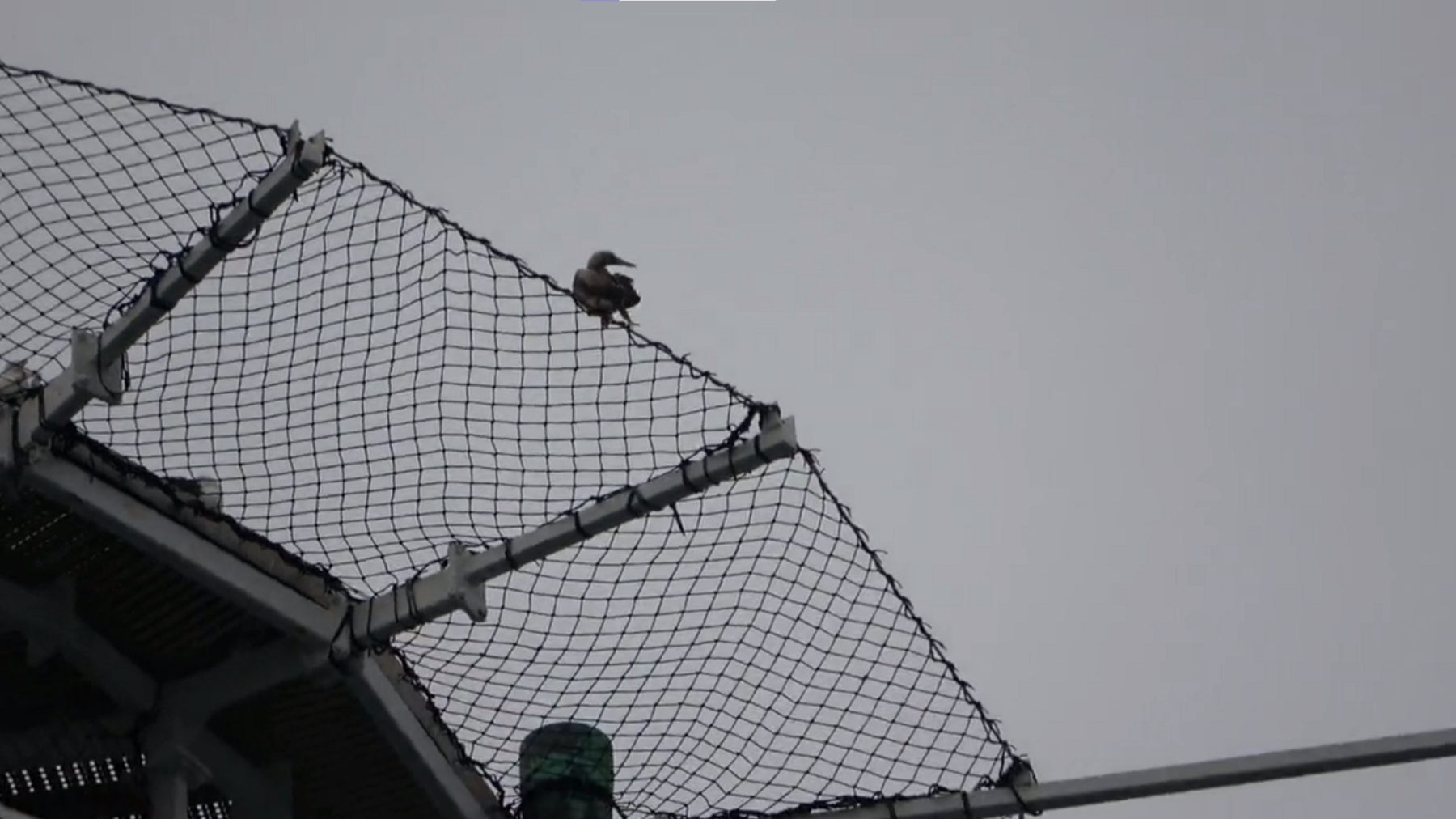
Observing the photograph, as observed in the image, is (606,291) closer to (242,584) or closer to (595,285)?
(595,285)

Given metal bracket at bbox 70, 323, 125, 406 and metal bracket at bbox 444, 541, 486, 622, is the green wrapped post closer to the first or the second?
metal bracket at bbox 444, 541, 486, 622

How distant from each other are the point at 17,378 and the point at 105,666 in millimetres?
1061

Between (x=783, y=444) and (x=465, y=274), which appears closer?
(x=783, y=444)

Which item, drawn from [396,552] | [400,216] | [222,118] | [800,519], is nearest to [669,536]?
[800,519]

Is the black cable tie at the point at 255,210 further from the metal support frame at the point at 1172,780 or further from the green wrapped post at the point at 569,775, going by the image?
the metal support frame at the point at 1172,780

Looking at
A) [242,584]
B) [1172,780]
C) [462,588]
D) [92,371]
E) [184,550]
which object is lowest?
[1172,780]

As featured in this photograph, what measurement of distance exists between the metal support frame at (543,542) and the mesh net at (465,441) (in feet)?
0.25

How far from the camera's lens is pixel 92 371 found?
623 centimetres

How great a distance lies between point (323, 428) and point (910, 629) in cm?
193

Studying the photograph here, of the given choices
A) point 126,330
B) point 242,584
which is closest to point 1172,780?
point 242,584

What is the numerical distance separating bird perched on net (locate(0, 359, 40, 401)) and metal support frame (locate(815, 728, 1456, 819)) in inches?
113

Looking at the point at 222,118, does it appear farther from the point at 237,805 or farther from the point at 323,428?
the point at 237,805

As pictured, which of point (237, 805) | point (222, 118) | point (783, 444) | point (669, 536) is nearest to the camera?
point (783, 444)

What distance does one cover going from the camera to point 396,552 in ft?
22.4
